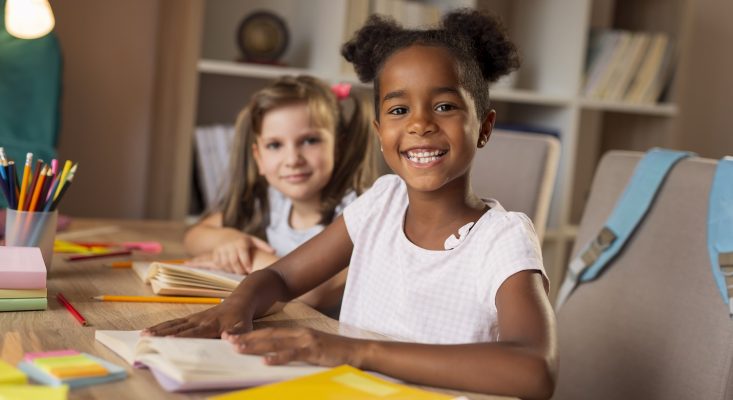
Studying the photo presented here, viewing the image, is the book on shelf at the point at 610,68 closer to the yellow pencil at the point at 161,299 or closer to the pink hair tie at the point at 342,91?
the pink hair tie at the point at 342,91

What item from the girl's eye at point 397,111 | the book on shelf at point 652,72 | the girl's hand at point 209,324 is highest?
the book on shelf at point 652,72

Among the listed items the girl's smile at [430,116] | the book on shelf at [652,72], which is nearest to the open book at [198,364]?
the girl's smile at [430,116]

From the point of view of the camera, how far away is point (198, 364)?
2.57 ft

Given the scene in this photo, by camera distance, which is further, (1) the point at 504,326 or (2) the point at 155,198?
(2) the point at 155,198

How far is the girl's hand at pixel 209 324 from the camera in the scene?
0.95 meters

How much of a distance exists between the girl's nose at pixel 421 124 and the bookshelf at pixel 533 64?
1.29 meters

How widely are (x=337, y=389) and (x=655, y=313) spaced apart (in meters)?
0.77

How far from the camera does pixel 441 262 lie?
1.13 m

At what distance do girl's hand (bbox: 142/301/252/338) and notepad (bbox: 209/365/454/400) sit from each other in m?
0.21

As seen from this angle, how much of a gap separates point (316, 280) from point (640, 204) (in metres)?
0.58

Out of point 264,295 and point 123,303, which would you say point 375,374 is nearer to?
point 264,295

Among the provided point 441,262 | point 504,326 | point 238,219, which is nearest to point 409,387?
point 504,326

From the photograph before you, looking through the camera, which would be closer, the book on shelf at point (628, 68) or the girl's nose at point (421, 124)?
the girl's nose at point (421, 124)

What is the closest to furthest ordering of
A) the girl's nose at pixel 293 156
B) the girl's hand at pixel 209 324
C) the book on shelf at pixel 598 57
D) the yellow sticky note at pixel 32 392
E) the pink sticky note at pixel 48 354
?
1. the yellow sticky note at pixel 32 392
2. the pink sticky note at pixel 48 354
3. the girl's hand at pixel 209 324
4. the girl's nose at pixel 293 156
5. the book on shelf at pixel 598 57
